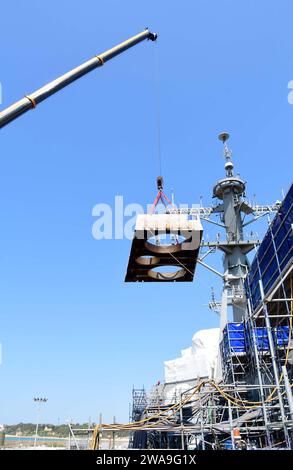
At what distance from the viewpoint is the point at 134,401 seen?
46031 mm

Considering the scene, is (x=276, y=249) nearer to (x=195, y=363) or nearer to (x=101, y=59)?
(x=101, y=59)

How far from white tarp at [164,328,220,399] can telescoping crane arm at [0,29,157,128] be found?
161 ft

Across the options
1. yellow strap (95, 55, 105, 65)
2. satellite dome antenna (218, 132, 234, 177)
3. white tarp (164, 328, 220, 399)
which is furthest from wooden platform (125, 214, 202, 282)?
white tarp (164, 328, 220, 399)

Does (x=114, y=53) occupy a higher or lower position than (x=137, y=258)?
higher

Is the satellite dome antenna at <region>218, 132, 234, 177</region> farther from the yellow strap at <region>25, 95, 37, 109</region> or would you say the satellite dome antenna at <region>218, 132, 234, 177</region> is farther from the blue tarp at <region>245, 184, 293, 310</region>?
the yellow strap at <region>25, 95, 37, 109</region>

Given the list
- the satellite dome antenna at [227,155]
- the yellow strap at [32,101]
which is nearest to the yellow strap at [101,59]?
the yellow strap at [32,101]

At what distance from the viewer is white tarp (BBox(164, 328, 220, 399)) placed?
60.4 m

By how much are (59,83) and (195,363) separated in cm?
5622

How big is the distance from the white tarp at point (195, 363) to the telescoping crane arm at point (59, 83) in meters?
49.1

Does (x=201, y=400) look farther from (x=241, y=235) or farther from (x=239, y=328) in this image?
(x=241, y=235)

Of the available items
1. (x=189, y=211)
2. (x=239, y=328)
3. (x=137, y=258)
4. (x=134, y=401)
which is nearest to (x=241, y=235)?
(x=189, y=211)

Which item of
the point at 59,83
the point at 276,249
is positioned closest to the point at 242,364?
the point at 276,249

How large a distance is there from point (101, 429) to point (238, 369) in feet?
57.3
